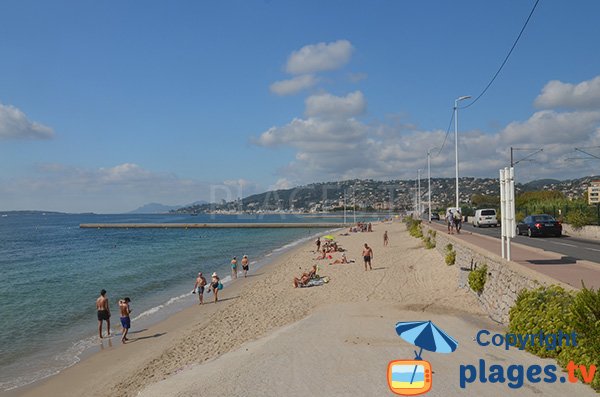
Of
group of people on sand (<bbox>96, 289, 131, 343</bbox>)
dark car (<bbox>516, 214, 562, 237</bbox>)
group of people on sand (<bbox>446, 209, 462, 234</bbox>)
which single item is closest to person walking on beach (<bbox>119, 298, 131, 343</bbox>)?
group of people on sand (<bbox>96, 289, 131, 343</bbox>)

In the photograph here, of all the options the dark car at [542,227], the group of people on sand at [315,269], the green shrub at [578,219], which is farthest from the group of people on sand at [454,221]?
the green shrub at [578,219]

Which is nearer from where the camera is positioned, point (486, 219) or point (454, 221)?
point (454, 221)

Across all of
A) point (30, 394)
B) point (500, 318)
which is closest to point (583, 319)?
point (500, 318)

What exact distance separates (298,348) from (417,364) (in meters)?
4.10

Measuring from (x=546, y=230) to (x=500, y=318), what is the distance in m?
18.4

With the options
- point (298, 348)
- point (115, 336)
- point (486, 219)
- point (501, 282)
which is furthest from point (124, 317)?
point (486, 219)

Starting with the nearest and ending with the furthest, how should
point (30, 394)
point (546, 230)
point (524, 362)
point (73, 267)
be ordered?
1. point (524, 362)
2. point (30, 394)
3. point (546, 230)
4. point (73, 267)

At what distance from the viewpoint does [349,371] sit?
7.64 m

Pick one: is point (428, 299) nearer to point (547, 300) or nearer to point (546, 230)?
point (547, 300)

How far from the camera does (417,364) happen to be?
5.77 metres

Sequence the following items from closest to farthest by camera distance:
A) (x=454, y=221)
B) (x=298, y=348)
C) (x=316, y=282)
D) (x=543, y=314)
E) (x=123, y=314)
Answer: (x=543, y=314) < (x=298, y=348) < (x=123, y=314) < (x=316, y=282) < (x=454, y=221)

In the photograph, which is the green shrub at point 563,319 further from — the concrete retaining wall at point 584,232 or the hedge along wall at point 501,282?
the concrete retaining wall at point 584,232

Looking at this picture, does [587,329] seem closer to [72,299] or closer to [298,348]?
[298,348]

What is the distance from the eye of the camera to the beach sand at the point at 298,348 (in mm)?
7359
